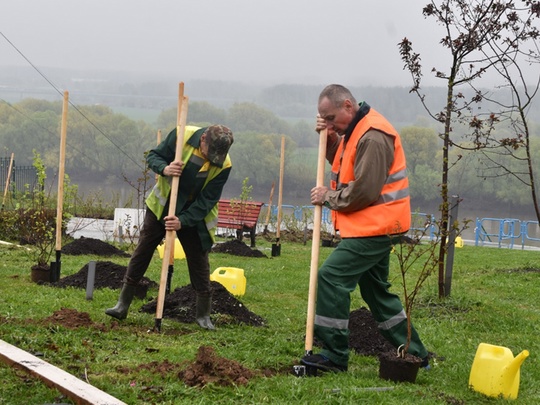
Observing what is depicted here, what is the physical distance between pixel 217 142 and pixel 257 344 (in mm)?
1786

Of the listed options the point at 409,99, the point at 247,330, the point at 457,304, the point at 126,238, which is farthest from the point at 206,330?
the point at 409,99

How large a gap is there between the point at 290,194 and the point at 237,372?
3160 centimetres

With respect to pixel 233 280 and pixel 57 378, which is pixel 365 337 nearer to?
pixel 233 280

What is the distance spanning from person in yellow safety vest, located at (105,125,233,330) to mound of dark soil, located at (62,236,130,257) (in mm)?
6991

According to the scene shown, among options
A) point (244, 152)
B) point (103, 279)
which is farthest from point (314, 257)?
point (244, 152)

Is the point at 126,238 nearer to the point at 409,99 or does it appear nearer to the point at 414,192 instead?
the point at 414,192

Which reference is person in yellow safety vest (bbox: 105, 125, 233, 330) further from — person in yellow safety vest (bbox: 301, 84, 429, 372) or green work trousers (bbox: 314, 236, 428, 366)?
green work trousers (bbox: 314, 236, 428, 366)

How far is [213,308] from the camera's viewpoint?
8.72 meters

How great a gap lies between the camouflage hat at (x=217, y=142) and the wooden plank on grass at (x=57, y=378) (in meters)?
2.48

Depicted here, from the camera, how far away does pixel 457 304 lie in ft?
32.6

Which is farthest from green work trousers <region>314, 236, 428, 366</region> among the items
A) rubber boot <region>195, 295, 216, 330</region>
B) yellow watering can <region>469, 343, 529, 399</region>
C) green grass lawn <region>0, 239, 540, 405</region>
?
rubber boot <region>195, 295, 216, 330</region>

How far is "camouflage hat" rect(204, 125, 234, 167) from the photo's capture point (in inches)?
301

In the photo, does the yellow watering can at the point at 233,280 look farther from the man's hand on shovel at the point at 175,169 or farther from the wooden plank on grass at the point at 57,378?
the wooden plank on grass at the point at 57,378

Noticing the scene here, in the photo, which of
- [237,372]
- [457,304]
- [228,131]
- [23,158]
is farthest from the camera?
[23,158]
